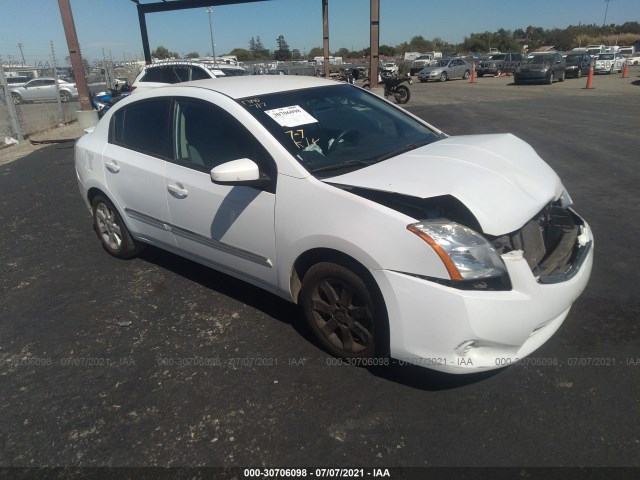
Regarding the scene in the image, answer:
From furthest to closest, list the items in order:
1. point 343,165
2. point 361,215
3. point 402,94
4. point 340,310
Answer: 1. point 402,94
2. point 343,165
3. point 340,310
4. point 361,215

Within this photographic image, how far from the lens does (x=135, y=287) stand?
403 cm

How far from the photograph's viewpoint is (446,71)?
3300 cm

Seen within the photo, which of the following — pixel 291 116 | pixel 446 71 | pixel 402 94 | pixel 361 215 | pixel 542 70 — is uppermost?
pixel 291 116

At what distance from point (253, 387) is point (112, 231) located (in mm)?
2544

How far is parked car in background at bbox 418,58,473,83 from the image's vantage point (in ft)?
107

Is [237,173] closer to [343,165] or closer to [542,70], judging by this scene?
[343,165]

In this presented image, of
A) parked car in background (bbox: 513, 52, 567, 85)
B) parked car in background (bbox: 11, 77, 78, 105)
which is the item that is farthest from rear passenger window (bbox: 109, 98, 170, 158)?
parked car in background (bbox: 513, 52, 567, 85)

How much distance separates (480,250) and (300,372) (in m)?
1.26

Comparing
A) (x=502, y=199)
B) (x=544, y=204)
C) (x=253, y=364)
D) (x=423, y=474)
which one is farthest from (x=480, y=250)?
(x=253, y=364)

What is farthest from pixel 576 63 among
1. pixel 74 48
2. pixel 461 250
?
pixel 461 250

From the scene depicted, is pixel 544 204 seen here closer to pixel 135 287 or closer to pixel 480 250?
pixel 480 250

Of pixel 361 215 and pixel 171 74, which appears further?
pixel 171 74

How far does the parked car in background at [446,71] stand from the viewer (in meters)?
32.5

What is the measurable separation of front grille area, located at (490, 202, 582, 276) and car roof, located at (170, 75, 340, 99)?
194 cm
